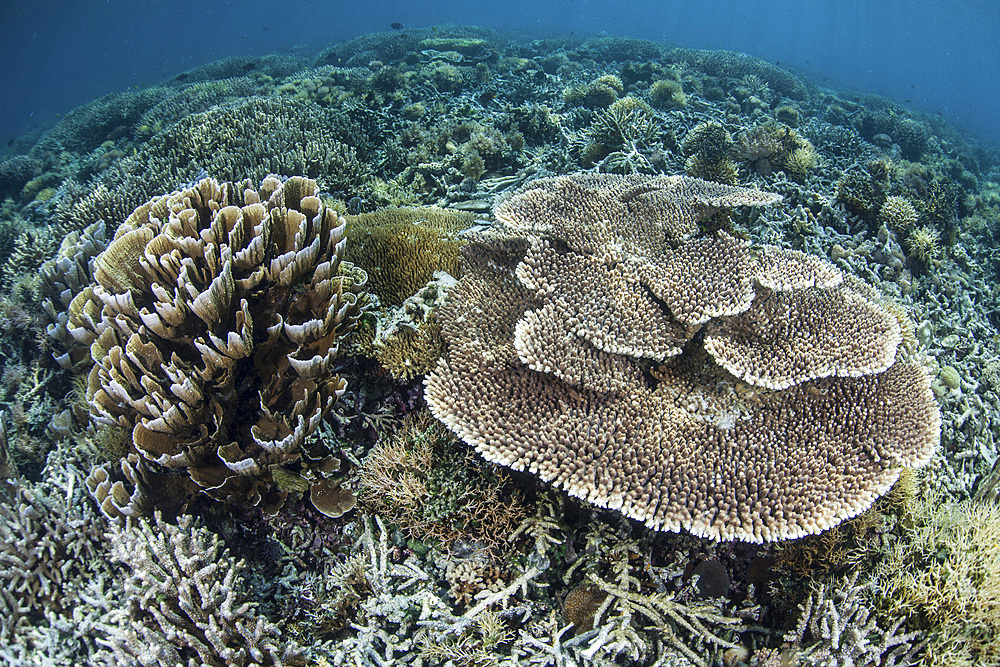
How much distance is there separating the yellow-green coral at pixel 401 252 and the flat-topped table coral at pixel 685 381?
0.48m

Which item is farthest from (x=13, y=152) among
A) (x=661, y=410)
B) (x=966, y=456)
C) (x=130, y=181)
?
(x=966, y=456)

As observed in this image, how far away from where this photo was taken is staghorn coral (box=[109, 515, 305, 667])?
246 cm

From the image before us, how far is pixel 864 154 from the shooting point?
11.7 meters

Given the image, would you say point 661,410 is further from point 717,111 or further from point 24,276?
point 717,111

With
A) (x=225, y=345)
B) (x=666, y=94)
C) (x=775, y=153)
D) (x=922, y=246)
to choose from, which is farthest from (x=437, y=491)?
(x=666, y=94)

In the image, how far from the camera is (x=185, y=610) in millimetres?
2564

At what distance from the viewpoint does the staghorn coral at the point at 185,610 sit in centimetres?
246

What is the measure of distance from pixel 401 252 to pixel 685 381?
2682 mm

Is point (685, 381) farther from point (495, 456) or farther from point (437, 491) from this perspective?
point (437, 491)

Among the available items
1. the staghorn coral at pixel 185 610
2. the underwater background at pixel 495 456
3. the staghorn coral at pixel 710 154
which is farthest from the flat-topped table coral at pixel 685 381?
the staghorn coral at pixel 710 154

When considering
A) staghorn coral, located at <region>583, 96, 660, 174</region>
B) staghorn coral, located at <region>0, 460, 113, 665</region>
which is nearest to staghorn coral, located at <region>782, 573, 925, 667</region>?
staghorn coral, located at <region>0, 460, 113, 665</region>

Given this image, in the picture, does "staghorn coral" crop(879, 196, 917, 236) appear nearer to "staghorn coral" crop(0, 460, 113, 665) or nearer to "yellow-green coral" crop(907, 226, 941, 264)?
"yellow-green coral" crop(907, 226, 941, 264)

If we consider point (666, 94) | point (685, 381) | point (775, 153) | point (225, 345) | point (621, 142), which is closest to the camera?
point (225, 345)

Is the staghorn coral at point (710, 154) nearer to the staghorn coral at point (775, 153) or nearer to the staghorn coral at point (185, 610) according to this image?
the staghorn coral at point (775, 153)
